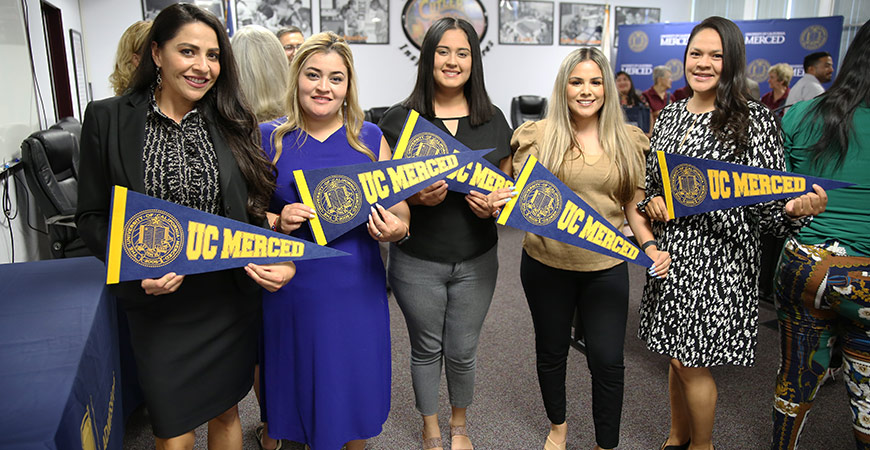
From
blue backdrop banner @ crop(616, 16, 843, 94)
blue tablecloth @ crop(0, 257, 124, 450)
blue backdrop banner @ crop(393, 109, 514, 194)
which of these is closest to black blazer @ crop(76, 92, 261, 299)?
blue tablecloth @ crop(0, 257, 124, 450)

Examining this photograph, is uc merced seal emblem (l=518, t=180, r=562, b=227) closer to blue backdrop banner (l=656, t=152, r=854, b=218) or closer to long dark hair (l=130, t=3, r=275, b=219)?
blue backdrop banner (l=656, t=152, r=854, b=218)

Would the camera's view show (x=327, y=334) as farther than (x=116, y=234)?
Yes

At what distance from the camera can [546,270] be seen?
191cm

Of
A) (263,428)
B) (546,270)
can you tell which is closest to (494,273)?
(546,270)

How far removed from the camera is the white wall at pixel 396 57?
5.96 m

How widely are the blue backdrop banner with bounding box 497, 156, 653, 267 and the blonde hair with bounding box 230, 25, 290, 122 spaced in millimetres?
983

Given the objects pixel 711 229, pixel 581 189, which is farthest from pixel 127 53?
pixel 711 229

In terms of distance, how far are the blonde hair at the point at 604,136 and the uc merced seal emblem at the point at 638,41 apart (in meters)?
6.70

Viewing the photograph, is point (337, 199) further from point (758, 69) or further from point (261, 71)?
point (758, 69)

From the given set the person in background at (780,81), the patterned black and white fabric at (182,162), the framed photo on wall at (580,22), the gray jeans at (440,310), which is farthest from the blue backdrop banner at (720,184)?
the framed photo on wall at (580,22)

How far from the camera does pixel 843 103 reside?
159cm

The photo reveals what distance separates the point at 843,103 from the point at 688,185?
1.54 feet

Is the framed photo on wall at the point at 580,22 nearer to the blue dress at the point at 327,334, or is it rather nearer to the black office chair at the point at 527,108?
the black office chair at the point at 527,108

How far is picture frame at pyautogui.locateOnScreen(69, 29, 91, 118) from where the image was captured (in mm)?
5180
